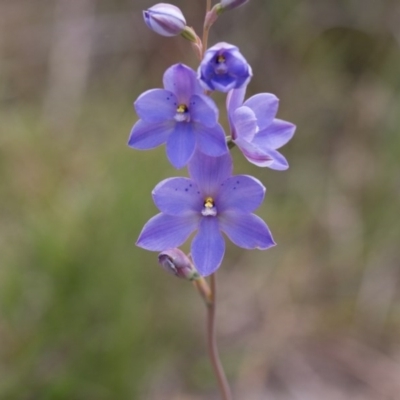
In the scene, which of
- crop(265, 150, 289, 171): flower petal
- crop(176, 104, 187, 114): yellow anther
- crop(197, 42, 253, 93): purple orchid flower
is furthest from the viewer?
crop(265, 150, 289, 171): flower petal

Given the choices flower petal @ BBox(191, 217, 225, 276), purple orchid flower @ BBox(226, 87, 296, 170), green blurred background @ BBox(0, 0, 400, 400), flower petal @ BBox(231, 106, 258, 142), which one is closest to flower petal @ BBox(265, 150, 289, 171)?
purple orchid flower @ BBox(226, 87, 296, 170)

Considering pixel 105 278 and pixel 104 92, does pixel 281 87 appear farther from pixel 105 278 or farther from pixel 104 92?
pixel 105 278

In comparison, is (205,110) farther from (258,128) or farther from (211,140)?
(258,128)

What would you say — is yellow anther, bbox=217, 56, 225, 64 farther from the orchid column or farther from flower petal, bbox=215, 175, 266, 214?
flower petal, bbox=215, 175, 266, 214

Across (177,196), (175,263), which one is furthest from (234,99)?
(175,263)

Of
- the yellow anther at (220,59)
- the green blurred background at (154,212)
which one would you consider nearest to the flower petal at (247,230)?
the yellow anther at (220,59)

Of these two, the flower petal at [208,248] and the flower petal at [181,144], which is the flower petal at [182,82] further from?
the flower petal at [208,248]
